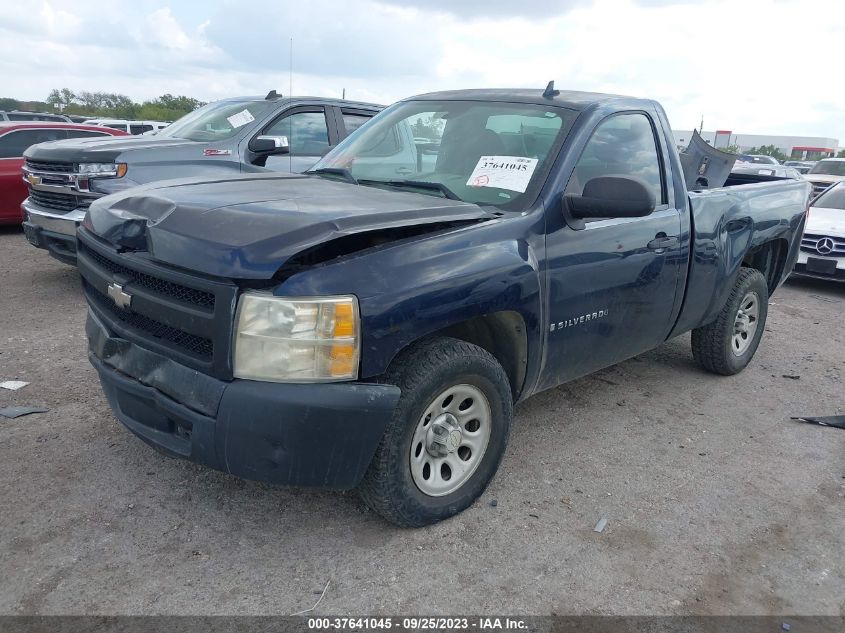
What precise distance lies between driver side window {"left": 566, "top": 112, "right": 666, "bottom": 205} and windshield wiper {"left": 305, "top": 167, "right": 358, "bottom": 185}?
3.88 feet

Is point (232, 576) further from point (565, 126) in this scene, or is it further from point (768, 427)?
point (768, 427)

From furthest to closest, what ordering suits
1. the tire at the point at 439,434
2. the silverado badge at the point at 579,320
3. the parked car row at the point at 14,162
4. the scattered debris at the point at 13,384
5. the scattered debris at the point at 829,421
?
the parked car row at the point at 14,162 → the scattered debris at the point at 829,421 → the scattered debris at the point at 13,384 → the silverado badge at the point at 579,320 → the tire at the point at 439,434

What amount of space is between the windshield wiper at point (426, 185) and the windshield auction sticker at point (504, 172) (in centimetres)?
13

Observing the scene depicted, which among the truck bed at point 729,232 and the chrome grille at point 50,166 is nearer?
the truck bed at point 729,232

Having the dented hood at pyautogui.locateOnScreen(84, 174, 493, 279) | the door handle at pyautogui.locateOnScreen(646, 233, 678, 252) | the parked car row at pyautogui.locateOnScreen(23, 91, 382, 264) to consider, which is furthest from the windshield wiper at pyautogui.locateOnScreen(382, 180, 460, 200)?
the parked car row at pyautogui.locateOnScreen(23, 91, 382, 264)

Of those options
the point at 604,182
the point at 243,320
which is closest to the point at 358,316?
the point at 243,320

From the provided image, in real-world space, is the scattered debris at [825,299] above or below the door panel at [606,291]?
below

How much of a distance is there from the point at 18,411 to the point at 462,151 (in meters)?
2.90

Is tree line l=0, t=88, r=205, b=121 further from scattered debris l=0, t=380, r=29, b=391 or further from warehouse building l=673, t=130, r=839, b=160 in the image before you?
warehouse building l=673, t=130, r=839, b=160

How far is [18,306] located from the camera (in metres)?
6.21

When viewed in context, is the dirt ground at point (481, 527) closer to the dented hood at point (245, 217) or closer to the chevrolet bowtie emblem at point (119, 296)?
the chevrolet bowtie emblem at point (119, 296)

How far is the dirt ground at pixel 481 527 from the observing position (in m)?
2.65

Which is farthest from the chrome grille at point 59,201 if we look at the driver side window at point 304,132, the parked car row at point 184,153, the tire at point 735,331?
the tire at point 735,331

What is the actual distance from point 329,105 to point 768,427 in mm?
5405
